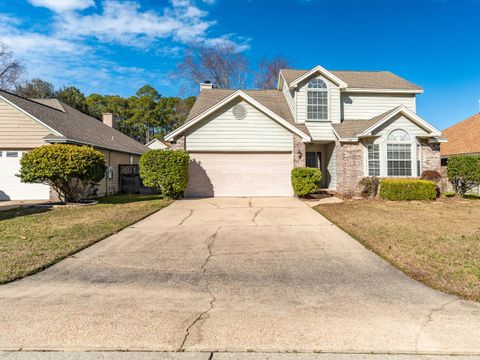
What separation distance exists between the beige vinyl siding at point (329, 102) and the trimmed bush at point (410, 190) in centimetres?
522

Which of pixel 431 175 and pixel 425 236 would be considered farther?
pixel 431 175

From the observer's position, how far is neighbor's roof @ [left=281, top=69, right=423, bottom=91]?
57.7ft

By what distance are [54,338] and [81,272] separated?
208 centimetres

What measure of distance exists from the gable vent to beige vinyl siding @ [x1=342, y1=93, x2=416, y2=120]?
6.60m

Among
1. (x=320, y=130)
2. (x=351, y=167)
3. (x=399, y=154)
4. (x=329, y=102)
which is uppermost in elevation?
(x=329, y=102)

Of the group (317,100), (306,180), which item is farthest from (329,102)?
(306,180)

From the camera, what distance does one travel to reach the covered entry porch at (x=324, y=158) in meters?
16.7

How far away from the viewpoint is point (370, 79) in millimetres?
18688

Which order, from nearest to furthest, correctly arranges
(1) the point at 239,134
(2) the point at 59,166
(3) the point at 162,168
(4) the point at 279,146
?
(2) the point at 59,166 < (3) the point at 162,168 < (1) the point at 239,134 < (4) the point at 279,146

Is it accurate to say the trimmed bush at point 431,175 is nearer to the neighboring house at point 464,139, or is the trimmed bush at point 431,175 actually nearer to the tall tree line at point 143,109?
the neighboring house at point 464,139

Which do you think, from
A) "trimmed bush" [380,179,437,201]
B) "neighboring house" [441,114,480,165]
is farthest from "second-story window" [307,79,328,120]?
"neighboring house" [441,114,480,165]

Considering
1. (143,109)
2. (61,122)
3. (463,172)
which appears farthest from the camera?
(143,109)

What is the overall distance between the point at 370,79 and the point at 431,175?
7.81 meters

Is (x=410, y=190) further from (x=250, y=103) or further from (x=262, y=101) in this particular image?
(x=262, y=101)
